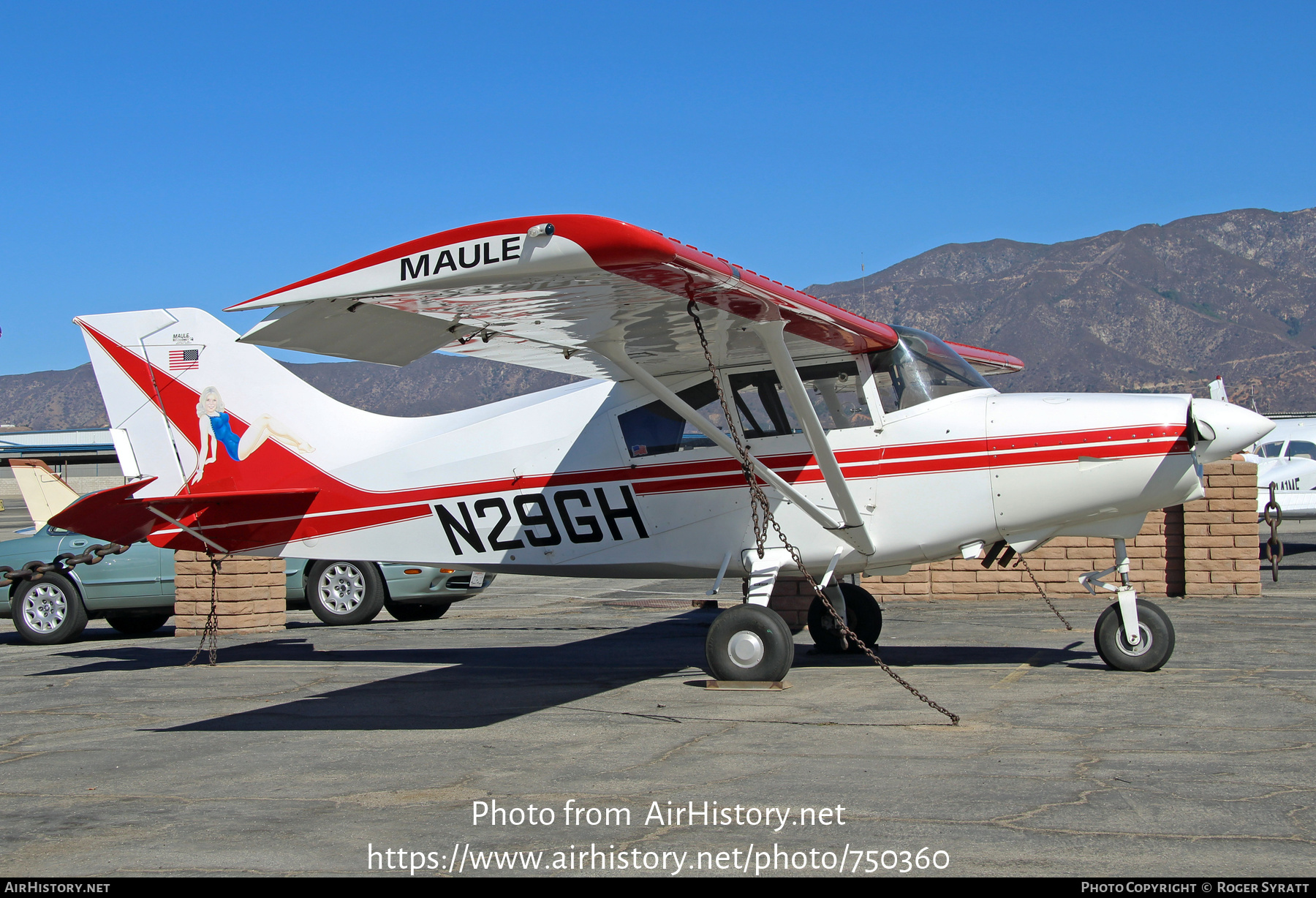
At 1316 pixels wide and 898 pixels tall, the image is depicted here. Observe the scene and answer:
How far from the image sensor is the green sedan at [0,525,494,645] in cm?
1305

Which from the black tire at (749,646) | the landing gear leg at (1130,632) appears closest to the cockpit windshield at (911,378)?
the landing gear leg at (1130,632)

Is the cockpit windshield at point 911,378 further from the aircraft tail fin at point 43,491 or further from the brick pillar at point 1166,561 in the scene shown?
the aircraft tail fin at point 43,491

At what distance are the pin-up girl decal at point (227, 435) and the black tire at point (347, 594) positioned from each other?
14.8 feet

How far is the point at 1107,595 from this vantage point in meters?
14.9

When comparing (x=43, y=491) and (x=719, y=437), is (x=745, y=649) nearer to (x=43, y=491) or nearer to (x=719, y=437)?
(x=719, y=437)

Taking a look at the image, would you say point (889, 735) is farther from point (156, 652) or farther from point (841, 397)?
point (156, 652)

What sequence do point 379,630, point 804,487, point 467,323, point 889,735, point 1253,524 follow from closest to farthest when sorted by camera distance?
point 889,735
point 467,323
point 804,487
point 379,630
point 1253,524

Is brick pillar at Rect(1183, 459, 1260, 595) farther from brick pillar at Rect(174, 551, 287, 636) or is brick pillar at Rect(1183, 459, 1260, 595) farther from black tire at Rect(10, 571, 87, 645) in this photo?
black tire at Rect(10, 571, 87, 645)

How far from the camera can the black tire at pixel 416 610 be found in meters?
15.3

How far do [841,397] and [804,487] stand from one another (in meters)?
0.78

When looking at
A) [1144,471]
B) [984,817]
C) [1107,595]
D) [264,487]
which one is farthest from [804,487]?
[1107,595]

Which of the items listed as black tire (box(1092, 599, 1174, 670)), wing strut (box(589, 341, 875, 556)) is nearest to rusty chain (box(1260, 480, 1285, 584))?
black tire (box(1092, 599, 1174, 670))

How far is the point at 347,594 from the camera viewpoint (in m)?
14.6

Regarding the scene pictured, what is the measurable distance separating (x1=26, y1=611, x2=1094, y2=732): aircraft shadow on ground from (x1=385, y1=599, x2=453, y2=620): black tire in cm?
213
